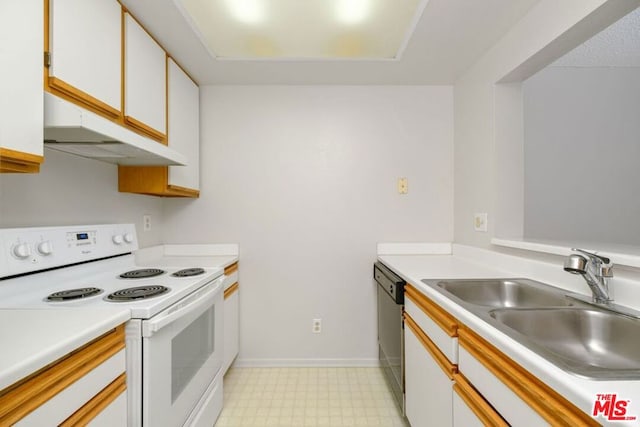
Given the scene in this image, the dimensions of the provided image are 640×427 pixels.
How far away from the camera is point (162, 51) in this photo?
1.83 metres

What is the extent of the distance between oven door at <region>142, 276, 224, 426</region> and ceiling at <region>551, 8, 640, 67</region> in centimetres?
290

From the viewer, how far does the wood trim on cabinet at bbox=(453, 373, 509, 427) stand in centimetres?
82

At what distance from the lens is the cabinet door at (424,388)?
45.4 inches

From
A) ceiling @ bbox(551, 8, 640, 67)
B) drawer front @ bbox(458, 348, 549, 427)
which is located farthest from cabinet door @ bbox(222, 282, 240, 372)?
ceiling @ bbox(551, 8, 640, 67)

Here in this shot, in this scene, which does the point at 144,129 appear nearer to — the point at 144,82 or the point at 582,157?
the point at 144,82

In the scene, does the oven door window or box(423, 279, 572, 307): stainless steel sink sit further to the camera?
box(423, 279, 572, 307): stainless steel sink

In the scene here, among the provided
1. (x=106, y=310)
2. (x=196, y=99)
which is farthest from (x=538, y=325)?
(x=196, y=99)

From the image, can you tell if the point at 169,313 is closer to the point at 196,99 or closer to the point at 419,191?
the point at 196,99

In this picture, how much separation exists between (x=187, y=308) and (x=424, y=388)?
108 centimetres

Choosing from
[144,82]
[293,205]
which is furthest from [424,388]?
[144,82]

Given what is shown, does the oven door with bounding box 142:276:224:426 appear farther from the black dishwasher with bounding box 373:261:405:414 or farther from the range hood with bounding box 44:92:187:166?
the black dishwasher with bounding box 373:261:405:414

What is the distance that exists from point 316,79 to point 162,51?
102 cm

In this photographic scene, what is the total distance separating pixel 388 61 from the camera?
2045mm

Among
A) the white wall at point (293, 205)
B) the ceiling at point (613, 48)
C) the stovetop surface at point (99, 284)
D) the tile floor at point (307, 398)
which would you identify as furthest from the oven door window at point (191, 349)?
the ceiling at point (613, 48)
